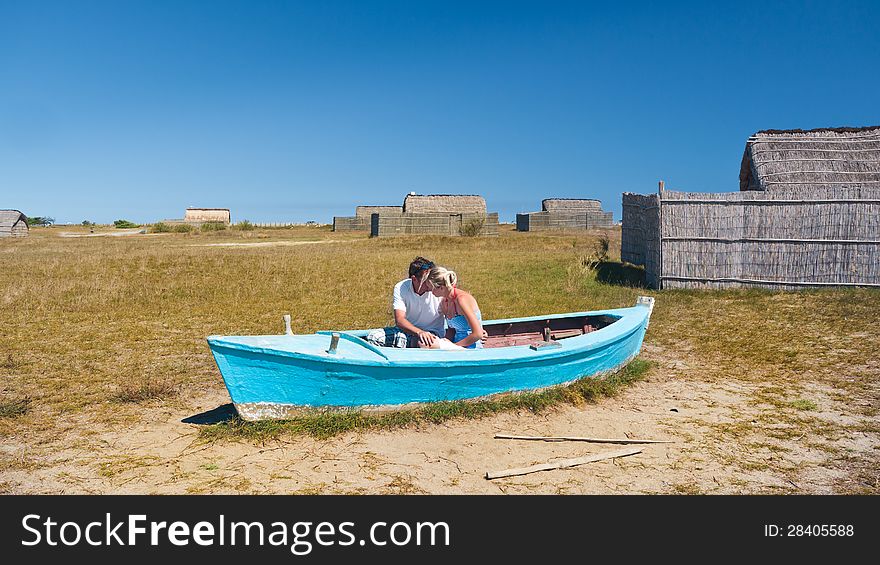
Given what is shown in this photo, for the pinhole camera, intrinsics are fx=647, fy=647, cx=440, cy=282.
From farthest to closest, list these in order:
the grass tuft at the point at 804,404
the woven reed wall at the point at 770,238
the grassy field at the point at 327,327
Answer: the woven reed wall at the point at 770,238 → the grass tuft at the point at 804,404 → the grassy field at the point at 327,327

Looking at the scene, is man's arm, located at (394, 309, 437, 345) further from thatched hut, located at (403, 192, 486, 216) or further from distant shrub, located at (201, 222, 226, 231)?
distant shrub, located at (201, 222, 226, 231)

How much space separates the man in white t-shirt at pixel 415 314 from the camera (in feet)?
20.0

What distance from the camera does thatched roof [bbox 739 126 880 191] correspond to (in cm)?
1384

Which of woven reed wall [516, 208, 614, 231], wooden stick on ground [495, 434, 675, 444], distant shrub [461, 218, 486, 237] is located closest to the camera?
wooden stick on ground [495, 434, 675, 444]

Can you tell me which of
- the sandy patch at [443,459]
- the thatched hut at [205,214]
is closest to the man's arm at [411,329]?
the sandy patch at [443,459]

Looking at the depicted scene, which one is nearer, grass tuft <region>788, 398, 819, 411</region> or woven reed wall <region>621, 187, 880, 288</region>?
grass tuft <region>788, 398, 819, 411</region>

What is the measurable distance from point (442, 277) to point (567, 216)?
3885 cm

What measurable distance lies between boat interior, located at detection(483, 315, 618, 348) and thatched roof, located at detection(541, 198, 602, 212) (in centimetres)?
3740

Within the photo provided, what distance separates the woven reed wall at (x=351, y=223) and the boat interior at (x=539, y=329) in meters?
41.4

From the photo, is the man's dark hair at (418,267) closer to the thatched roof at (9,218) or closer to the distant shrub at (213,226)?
the distant shrub at (213,226)

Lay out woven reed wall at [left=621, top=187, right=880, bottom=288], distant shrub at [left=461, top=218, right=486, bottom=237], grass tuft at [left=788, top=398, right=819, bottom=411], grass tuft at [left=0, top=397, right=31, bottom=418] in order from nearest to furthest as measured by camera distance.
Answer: grass tuft at [left=0, top=397, right=31, bottom=418]
grass tuft at [left=788, top=398, right=819, bottom=411]
woven reed wall at [left=621, top=187, right=880, bottom=288]
distant shrub at [left=461, top=218, right=486, bottom=237]

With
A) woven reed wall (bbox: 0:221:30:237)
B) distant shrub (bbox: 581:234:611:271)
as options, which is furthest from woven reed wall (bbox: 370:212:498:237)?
woven reed wall (bbox: 0:221:30:237)

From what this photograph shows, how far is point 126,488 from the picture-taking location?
4477mm
